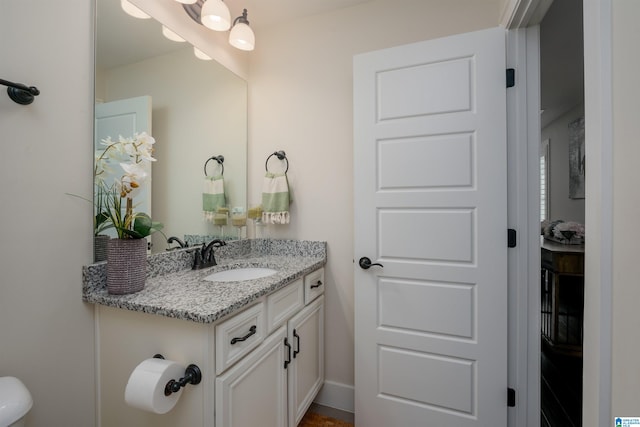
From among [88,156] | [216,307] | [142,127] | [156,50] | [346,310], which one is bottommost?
[346,310]

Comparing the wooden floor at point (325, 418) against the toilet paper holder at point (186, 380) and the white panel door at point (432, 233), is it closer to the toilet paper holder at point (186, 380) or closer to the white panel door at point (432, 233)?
the white panel door at point (432, 233)

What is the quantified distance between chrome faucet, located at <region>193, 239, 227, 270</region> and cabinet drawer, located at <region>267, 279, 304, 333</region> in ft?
1.64

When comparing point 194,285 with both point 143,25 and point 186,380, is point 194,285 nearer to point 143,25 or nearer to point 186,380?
point 186,380

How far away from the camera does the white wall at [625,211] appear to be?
1.69 ft

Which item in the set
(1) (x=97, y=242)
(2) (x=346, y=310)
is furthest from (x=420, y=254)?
(1) (x=97, y=242)

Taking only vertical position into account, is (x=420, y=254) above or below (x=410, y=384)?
above

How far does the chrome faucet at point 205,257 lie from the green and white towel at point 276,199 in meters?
0.40

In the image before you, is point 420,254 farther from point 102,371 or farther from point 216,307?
point 102,371

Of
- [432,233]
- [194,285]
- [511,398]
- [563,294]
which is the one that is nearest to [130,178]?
[194,285]

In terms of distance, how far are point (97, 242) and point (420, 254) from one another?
1467 millimetres

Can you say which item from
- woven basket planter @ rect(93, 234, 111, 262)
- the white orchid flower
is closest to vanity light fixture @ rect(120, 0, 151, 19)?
the white orchid flower

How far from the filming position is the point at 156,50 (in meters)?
1.38

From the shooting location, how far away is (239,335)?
1002mm

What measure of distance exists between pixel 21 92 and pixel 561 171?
4.58 metres
